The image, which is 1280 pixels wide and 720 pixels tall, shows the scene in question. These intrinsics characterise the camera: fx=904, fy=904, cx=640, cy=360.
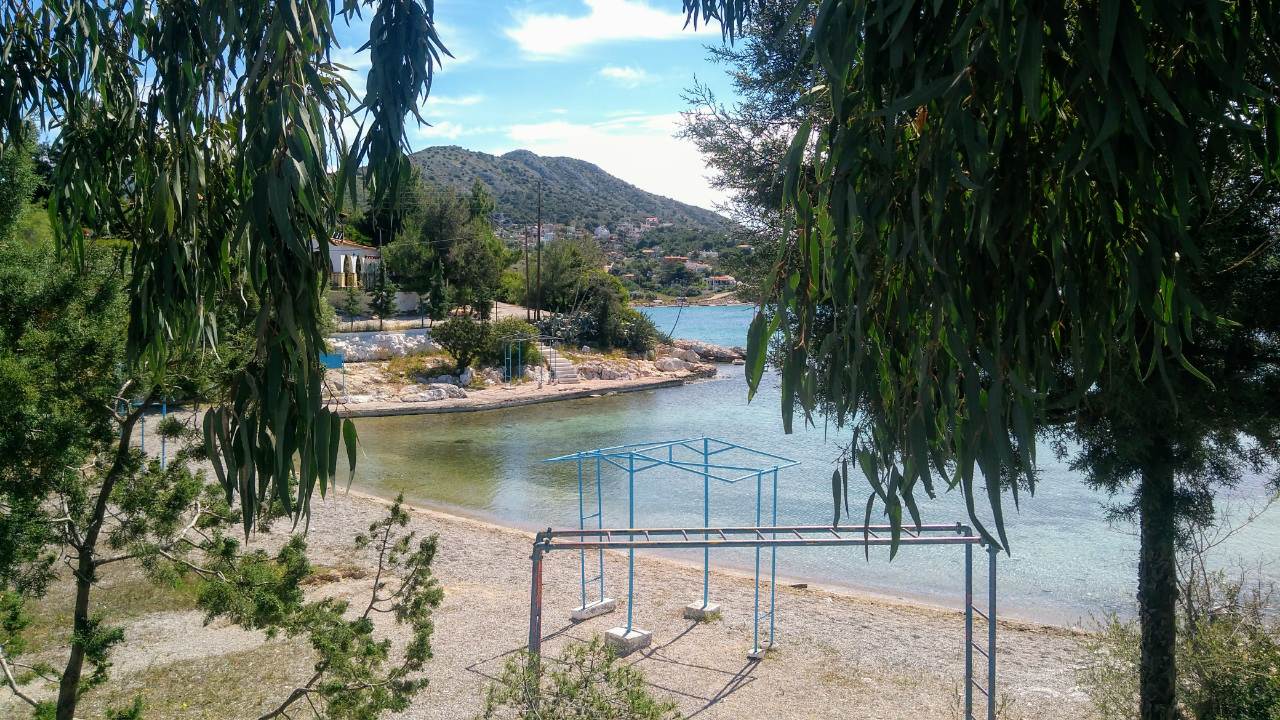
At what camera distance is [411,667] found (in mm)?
4238

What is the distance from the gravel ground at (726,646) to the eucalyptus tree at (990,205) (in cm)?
532

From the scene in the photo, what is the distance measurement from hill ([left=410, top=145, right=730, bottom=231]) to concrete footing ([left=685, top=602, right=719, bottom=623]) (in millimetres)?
67676

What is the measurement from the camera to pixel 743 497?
51.9ft

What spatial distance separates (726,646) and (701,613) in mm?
766

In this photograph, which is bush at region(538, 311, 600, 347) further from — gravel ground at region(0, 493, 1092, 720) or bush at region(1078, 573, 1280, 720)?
bush at region(1078, 573, 1280, 720)

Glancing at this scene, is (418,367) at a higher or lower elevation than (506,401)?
higher

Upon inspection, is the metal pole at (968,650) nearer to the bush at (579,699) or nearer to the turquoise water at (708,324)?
the bush at (579,699)

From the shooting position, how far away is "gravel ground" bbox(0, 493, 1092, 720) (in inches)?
265

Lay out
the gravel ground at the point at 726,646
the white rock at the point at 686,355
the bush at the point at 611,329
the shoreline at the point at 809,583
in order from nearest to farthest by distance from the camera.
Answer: the gravel ground at the point at 726,646 → the shoreline at the point at 809,583 → the bush at the point at 611,329 → the white rock at the point at 686,355

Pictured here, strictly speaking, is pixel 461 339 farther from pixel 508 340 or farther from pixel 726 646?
Result: pixel 726 646

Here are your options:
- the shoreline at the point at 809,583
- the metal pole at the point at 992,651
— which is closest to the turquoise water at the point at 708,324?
the shoreline at the point at 809,583

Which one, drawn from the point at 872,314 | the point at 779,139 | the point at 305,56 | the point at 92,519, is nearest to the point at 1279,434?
the point at 779,139

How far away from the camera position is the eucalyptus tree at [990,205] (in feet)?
4.16

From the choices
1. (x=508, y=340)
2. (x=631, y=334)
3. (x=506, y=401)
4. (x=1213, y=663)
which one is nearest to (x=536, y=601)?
(x=1213, y=663)
